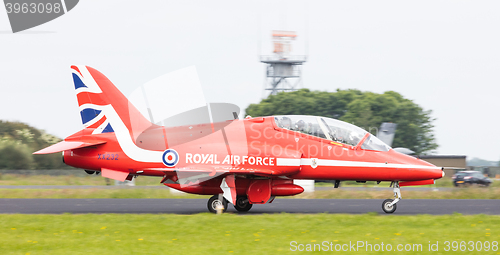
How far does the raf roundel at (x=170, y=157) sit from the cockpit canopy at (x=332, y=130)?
3.34 m

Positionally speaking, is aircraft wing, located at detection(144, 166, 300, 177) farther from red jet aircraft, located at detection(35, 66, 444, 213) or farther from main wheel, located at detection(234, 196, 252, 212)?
main wheel, located at detection(234, 196, 252, 212)

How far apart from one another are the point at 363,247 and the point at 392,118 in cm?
5174

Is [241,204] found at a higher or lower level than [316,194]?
higher

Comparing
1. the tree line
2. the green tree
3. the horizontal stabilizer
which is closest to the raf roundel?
the horizontal stabilizer

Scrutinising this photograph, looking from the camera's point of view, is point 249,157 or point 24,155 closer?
point 249,157

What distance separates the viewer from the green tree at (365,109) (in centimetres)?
5728

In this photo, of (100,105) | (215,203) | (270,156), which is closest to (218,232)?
(215,203)

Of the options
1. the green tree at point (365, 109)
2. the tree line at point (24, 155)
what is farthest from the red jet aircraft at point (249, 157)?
the green tree at point (365, 109)

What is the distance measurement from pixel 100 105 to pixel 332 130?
7.77 meters

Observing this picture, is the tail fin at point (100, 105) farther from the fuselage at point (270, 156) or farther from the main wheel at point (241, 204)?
the main wheel at point (241, 204)

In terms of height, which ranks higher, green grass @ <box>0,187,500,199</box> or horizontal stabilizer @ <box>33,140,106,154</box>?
horizontal stabilizer @ <box>33,140,106,154</box>

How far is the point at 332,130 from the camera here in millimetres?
15266

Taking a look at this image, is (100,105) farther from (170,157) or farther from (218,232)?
(218,232)

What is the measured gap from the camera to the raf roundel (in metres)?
15.4
